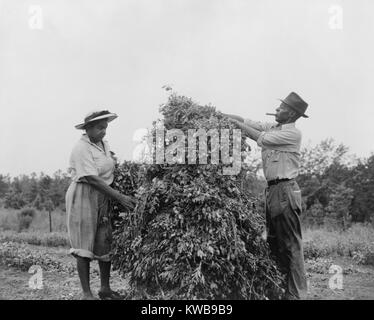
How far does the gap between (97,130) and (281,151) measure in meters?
2.08

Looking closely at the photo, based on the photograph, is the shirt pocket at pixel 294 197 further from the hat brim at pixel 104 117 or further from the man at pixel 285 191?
the hat brim at pixel 104 117

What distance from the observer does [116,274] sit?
8203mm

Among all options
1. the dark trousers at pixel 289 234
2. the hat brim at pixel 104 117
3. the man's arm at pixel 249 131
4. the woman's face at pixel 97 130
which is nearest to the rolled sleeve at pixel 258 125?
the man's arm at pixel 249 131

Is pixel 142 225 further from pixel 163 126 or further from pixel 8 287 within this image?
pixel 8 287

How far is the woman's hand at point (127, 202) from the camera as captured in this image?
17.2ft

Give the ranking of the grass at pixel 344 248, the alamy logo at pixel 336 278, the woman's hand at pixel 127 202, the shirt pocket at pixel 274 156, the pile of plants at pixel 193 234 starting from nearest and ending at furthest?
the pile of plants at pixel 193 234
the woman's hand at pixel 127 202
the shirt pocket at pixel 274 156
the alamy logo at pixel 336 278
the grass at pixel 344 248

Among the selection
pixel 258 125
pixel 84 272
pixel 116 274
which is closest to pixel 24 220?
pixel 116 274

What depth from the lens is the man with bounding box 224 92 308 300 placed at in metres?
5.35

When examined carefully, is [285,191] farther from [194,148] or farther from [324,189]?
[324,189]

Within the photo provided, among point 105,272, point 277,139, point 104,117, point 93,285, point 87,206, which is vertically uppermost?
point 104,117

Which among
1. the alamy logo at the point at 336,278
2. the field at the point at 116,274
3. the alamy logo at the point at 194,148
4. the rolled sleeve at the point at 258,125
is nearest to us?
the alamy logo at the point at 194,148

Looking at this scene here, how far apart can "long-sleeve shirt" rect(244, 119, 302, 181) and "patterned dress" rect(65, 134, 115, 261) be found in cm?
178

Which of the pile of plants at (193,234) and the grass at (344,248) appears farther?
the grass at (344,248)

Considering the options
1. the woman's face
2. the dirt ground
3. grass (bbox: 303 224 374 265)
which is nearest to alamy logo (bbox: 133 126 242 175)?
the woman's face
